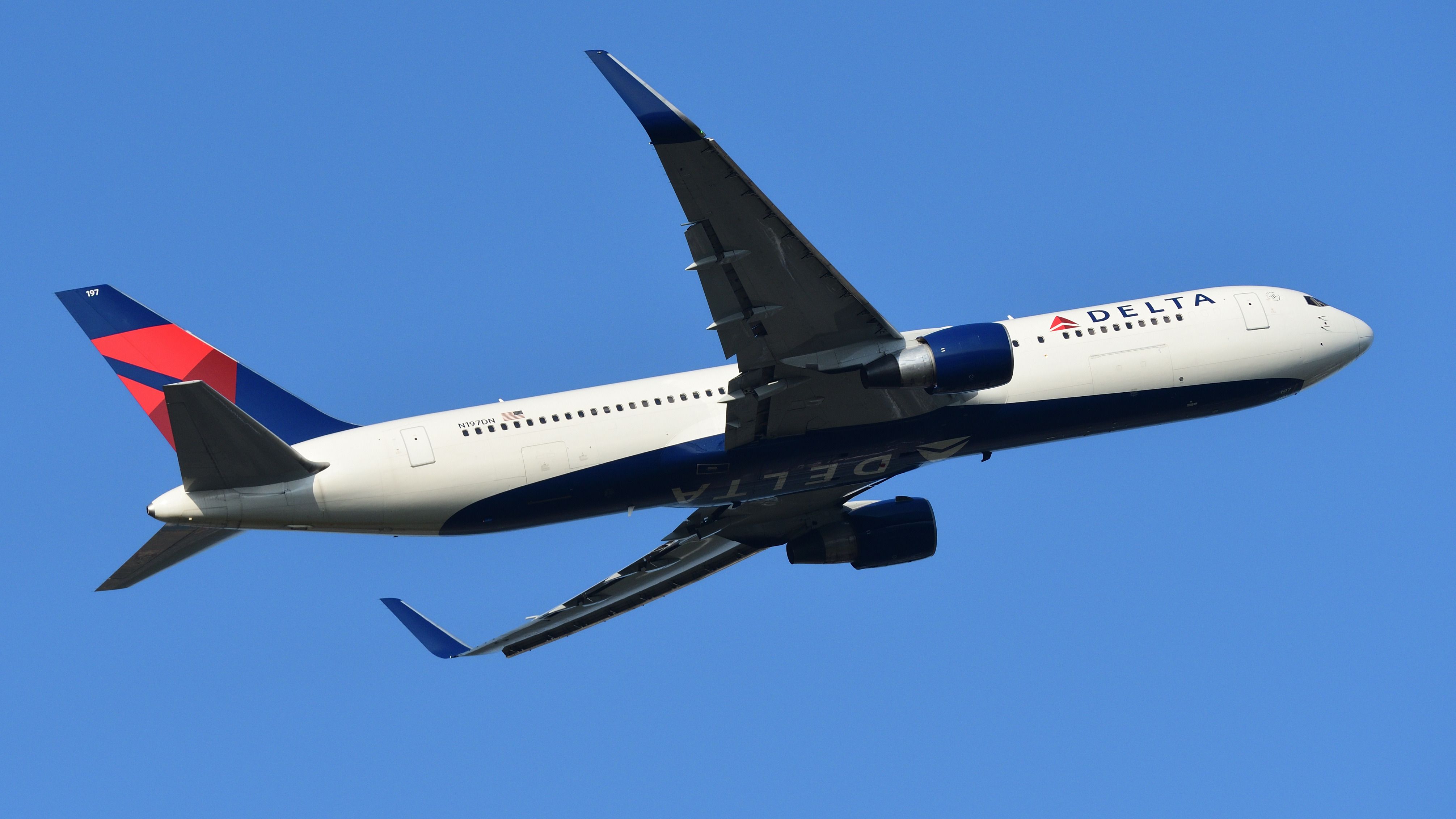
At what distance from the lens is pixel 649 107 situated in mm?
25359

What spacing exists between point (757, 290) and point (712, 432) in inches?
197

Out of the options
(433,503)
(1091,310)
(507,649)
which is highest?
(1091,310)

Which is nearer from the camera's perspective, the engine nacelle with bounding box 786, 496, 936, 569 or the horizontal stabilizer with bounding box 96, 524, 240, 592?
the horizontal stabilizer with bounding box 96, 524, 240, 592

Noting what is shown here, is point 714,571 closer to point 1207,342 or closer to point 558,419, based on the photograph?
point 558,419

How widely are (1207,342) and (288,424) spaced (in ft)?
74.8

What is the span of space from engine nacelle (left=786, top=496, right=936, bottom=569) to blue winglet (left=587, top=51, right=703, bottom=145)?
16309mm

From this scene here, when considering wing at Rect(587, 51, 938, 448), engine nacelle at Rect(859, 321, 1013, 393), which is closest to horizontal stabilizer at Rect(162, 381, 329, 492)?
wing at Rect(587, 51, 938, 448)

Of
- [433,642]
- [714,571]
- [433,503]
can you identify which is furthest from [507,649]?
[433,503]

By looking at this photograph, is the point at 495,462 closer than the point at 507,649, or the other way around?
the point at 495,462

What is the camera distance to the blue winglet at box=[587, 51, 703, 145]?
25031 mm

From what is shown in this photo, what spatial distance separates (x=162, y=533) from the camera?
104 ft

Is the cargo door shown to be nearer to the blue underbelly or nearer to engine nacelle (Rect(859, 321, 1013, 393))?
the blue underbelly

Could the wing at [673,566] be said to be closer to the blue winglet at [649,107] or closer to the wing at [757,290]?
the wing at [757,290]

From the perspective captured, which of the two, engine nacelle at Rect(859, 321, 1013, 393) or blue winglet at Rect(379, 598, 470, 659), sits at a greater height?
engine nacelle at Rect(859, 321, 1013, 393)
